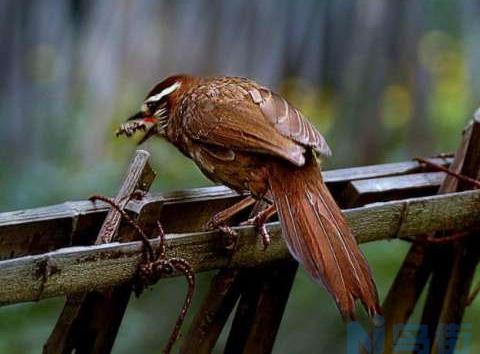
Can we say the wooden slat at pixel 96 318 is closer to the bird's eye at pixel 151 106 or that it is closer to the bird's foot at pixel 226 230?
the bird's foot at pixel 226 230

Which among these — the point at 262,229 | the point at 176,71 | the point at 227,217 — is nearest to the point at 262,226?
the point at 262,229

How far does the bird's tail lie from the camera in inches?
97.0

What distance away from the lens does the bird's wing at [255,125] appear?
2.80 meters

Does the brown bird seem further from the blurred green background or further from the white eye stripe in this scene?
the blurred green background

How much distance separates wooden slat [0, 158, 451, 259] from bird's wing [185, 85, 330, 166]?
0.18 metres

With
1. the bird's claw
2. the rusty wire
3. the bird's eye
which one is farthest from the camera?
the bird's eye

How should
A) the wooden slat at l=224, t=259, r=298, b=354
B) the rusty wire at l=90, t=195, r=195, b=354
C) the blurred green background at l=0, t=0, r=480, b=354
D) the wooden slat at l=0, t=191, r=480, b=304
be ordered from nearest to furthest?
the wooden slat at l=0, t=191, r=480, b=304, the rusty wire at l=90, t=195, r=195, b=354, the wooden slat at l=224, t=259, r=298, b=354, the blurred green background at l=0, t=0, r=480, b=354

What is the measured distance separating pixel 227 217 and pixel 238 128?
0.27m

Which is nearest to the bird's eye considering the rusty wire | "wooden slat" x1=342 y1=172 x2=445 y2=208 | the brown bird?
the brown bird

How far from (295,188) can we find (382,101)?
244 centimetres

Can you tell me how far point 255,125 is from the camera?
2.88m

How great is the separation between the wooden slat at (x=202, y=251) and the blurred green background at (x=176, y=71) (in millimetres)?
1504

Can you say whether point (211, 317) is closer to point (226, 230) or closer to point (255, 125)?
point (226, 230)

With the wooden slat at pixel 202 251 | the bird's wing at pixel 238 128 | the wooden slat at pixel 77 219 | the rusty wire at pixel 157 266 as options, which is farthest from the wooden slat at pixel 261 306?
the rusty wire at pixel 157 266
